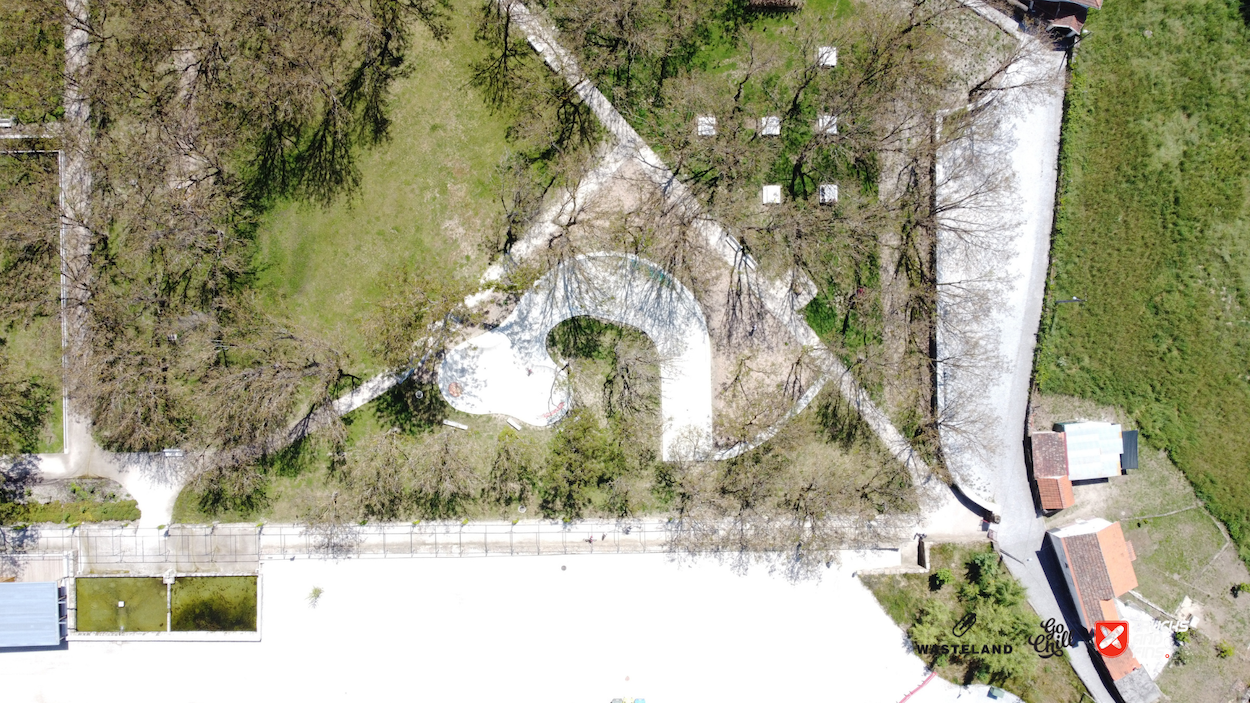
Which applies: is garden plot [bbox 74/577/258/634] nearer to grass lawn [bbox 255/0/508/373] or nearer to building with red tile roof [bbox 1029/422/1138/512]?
grass lawn [bbox 255/0/508/373]

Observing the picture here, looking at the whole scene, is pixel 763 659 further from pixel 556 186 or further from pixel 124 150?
pixel 124 150

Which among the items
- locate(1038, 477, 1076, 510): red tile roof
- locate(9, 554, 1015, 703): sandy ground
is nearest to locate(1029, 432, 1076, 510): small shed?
locate(1038, 477, 1076, 510): red tile roof

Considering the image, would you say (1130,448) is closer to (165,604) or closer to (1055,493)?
(1055,493)

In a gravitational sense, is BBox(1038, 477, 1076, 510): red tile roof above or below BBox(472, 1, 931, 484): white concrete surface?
below

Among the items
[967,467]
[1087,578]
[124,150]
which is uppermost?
[124,150]

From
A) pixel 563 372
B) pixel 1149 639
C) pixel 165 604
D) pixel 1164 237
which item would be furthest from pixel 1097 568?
pixel 165 604

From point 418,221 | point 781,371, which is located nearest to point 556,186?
point 418,221

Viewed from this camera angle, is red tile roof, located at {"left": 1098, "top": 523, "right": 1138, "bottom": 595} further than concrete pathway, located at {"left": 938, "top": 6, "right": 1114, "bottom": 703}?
No

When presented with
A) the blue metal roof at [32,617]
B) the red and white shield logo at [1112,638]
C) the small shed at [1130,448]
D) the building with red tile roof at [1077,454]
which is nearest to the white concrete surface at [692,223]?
the building with red tile roof at [1077,454]
